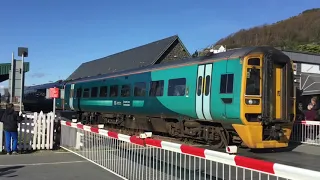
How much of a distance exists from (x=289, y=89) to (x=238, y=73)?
216 centimetres

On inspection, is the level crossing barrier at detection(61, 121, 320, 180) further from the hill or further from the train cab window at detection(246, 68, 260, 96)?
the hill

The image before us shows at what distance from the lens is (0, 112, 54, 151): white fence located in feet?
38.5

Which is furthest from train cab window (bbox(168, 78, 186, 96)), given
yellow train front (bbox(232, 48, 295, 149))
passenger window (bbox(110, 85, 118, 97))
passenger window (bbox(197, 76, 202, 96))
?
passenger window (bbox(110, 85, 118, 97))

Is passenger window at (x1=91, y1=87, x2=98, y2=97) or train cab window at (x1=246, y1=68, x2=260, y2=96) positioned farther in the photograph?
passenger window at (x1=91, y1=87, x2=98, y2=97)

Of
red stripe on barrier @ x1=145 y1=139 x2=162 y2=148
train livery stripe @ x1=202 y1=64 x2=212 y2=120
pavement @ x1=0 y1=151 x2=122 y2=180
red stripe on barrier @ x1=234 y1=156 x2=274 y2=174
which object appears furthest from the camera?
train livery stripe @ x1=202 y1=64 x2=212 y2=120

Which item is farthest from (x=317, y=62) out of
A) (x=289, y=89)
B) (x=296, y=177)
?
(x=296, y=177)

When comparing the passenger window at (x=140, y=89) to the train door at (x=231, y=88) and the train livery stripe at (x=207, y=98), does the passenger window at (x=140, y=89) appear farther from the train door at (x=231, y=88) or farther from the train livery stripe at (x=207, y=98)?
the train door at (x=231, y=88)

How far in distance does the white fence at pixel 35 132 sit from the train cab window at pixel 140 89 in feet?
20.1

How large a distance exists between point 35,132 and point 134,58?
35.2m

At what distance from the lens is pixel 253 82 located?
39.4 ft

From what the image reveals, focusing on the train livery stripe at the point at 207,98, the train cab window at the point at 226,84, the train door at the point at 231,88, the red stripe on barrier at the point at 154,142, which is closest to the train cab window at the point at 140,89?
the train livery stripe at the point at 207,98

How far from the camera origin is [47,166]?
9.31 meters

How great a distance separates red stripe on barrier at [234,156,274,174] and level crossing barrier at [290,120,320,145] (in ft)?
39.1

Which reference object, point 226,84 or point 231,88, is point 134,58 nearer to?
point 226,84
